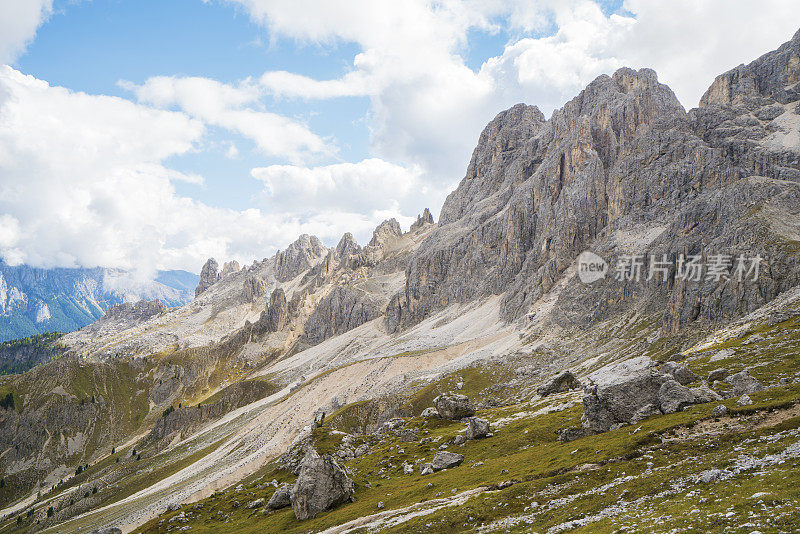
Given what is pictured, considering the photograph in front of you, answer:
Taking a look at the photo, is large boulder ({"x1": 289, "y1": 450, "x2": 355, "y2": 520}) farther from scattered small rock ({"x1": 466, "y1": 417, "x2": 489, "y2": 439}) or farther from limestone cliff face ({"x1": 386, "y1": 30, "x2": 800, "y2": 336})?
limestone cliff face ({"x1": 386, "y1": 30, "x2": 800, "y2": 336})

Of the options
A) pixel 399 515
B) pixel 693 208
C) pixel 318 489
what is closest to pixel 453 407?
pixel 318 489

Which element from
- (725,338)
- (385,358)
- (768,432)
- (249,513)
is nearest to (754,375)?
(768,432)

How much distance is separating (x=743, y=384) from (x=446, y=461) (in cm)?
3523

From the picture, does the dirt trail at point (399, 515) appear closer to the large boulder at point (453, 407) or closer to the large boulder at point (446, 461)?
the large boulder at point (446, 461)

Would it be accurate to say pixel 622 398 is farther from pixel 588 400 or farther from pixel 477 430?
pixel 477 430

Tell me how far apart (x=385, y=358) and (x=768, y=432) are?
534 feet

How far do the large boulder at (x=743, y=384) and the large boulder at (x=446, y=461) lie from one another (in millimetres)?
Result: 32088

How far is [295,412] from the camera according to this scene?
174 meters

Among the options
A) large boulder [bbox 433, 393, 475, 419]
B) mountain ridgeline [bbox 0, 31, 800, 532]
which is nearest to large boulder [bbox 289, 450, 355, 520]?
mountain ridgeline [bbox 0, 31, 800, 532]

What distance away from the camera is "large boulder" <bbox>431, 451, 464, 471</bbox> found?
5766 centimetres

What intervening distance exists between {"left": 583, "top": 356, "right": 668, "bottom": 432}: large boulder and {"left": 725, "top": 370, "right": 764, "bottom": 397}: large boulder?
6.49 m

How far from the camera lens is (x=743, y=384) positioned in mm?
47500

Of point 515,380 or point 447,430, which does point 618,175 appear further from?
point 447,430

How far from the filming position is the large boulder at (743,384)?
148 ft
